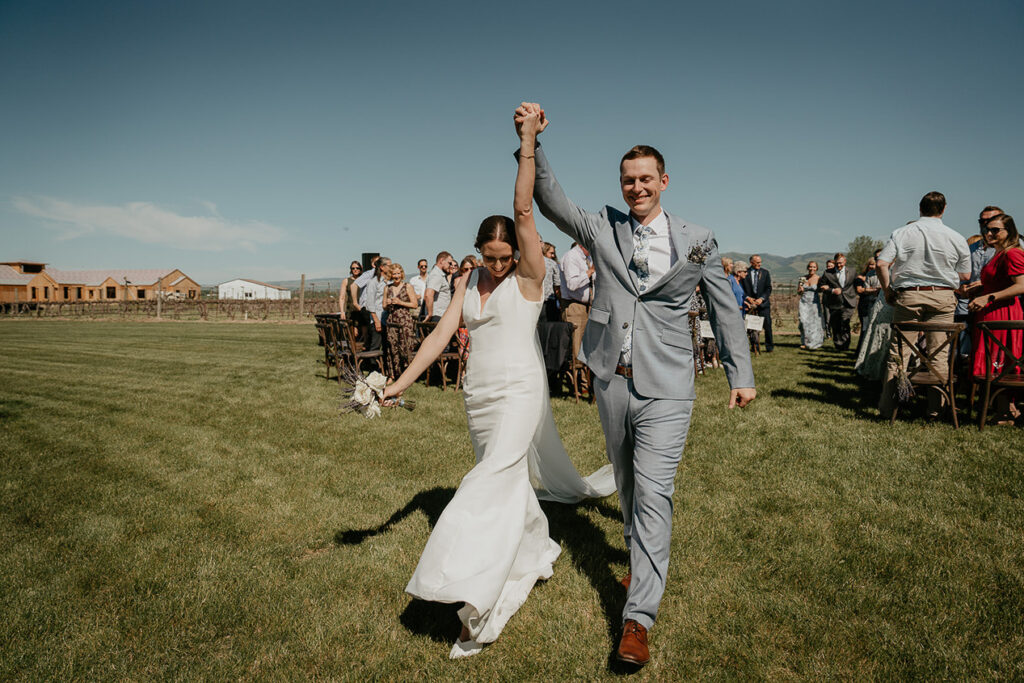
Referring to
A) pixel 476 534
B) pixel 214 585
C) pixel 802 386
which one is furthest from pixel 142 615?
pixel 802 386

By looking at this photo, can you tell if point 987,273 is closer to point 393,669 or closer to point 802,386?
point 802,386

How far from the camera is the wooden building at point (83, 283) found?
74994 millimetres

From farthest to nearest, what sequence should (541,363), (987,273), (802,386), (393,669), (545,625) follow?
1. (802,386)
2. (987,273)
3. (541,363)
4. (545,625)
5. (393,669)

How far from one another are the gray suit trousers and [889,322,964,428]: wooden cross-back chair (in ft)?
15.0

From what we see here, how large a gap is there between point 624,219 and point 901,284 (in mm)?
5028

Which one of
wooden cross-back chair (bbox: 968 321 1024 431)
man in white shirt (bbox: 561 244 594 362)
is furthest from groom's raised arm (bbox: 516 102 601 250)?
man in white shirt (bbox: 561 244 594 362)

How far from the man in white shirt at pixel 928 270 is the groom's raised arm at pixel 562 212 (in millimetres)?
4631

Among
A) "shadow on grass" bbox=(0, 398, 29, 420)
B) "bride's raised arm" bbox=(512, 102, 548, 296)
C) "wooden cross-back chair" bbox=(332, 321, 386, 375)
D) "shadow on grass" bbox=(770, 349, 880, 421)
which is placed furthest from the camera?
"wooden cross-back chair" bbox=(332, 321, 386, 375)

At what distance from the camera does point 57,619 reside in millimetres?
2980

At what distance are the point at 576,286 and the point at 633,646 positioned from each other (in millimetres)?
6360

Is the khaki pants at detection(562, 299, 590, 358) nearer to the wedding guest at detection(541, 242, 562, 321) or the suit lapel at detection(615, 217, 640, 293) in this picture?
the wedding guest at detection(541, 242, 562, 321)

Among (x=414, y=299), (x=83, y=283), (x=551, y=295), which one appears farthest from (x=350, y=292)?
(x=83, y=283)

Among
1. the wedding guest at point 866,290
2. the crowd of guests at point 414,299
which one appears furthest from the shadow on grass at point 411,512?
the wedding guest at point 866,290

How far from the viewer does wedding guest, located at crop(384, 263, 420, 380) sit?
972 centimetres
